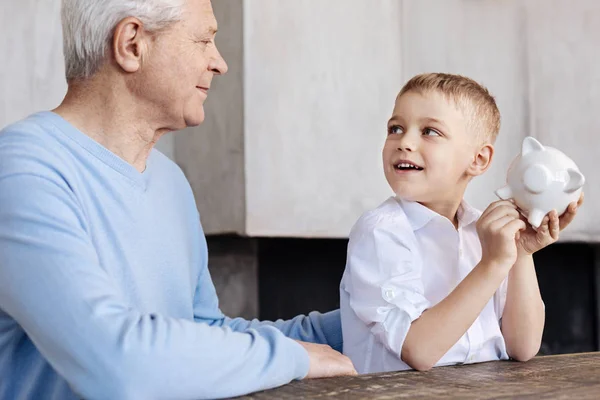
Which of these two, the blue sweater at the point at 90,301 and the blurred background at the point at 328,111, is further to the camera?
the blurred background at the point at 328,111

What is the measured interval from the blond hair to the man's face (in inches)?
16.8

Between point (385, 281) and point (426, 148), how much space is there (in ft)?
1.01

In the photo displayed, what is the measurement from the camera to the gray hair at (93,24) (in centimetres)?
137

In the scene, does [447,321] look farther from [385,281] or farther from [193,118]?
[193,118]

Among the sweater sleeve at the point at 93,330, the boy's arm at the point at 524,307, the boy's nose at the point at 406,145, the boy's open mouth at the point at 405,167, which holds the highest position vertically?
the boy's nose at the point at 406,145

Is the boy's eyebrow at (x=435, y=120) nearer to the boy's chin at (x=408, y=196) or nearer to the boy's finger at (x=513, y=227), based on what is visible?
the boy's chin at (x=408, y=196)

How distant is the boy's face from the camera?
1.60 metres

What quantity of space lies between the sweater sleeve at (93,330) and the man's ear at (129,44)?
310mm

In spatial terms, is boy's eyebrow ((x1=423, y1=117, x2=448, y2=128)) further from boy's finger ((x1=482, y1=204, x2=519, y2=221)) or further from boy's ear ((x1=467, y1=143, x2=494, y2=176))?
boy's finger ((x1=482, y1=204, x2=519, y2=221))

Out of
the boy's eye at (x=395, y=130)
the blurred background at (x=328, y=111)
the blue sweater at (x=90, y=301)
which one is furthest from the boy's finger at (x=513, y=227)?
the blurred background at (x=328, y=111)

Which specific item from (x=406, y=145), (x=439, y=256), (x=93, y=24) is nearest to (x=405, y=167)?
(x=406, y=145)

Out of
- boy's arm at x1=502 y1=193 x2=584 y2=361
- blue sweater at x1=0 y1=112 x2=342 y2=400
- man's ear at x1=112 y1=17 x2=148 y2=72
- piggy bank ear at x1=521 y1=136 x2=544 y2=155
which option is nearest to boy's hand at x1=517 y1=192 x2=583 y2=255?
boy's arm at x1=502 y1=193 x2=584 y2=361

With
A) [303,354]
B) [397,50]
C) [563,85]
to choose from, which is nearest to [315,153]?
[397,50]

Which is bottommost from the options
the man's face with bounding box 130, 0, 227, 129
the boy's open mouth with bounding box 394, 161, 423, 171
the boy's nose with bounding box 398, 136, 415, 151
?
the boy's open mouth with bounding box 394, 161, 423, 171
